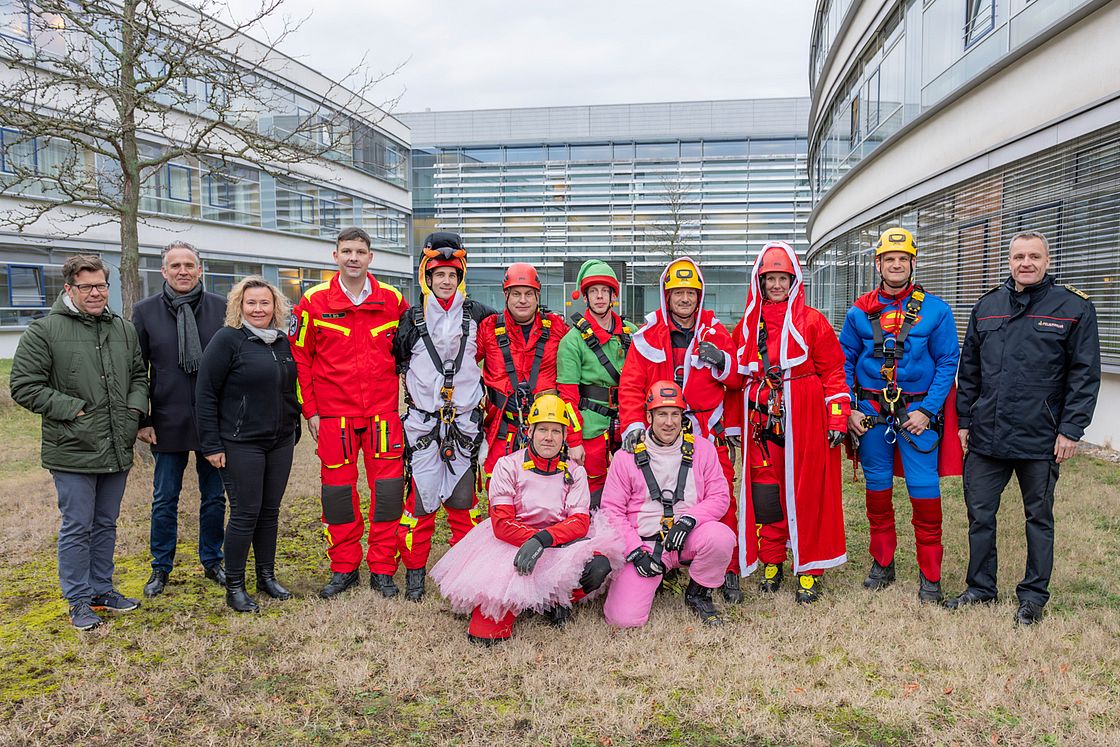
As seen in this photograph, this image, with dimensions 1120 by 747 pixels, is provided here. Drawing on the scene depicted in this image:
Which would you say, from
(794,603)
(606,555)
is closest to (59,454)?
(606,555)

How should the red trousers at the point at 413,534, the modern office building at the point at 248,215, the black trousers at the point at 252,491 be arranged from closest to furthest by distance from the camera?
the black trousers at the point at 252,491
the red trousers at the point at 413,534
the modern office building at the point at 248,215

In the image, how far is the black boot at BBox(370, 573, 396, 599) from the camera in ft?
16.3

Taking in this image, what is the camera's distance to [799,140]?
38469 millimetres

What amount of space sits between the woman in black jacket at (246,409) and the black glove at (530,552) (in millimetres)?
1815

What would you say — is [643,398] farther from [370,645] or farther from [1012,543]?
[1012,543]

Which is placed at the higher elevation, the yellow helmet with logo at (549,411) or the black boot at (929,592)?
the yellow helmet with logo at (549,411)

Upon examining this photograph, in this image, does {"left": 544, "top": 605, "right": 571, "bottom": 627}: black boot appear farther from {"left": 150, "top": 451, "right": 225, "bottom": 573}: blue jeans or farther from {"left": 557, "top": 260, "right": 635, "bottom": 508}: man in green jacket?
{"left": 150, "top": 451, "right": 225, "bottom": 573}: blue jeans

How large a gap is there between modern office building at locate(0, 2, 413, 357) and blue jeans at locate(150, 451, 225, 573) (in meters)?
11.6

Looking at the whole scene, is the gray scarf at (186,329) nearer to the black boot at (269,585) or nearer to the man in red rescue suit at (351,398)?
the man in red rescue suit at (351,398)

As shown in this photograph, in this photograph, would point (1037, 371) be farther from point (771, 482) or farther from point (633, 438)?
point (633, 438)

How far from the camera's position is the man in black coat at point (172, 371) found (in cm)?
490

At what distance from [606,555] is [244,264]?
27008 millimetres

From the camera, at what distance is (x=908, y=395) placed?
4.88 m

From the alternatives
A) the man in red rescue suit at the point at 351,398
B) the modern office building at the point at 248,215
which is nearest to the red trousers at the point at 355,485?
the man in red rescue suit at the point at 351,398
